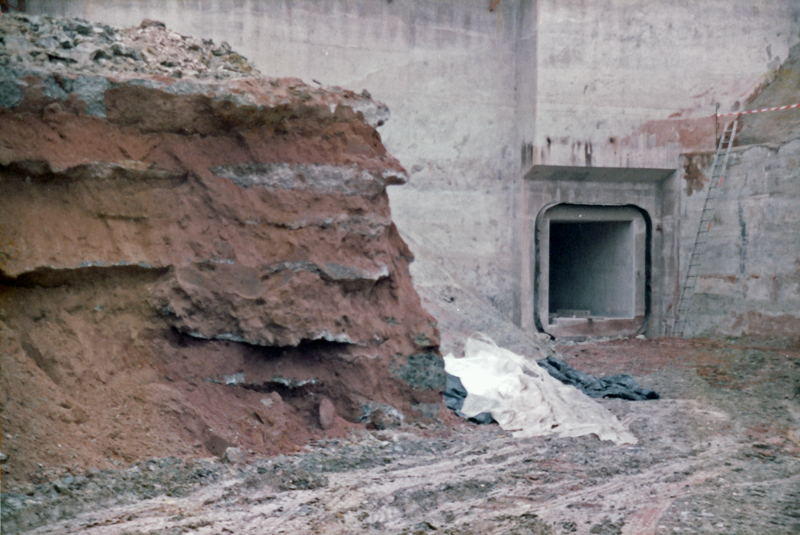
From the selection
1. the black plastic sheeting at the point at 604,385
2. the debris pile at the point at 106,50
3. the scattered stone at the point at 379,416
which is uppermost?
the debris pile at the point at 106,50

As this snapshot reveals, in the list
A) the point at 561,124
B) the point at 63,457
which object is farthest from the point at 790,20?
the point at 63,457

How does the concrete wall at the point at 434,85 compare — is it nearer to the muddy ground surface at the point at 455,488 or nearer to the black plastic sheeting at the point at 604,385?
the black plastic sheeting at the point at 604,385

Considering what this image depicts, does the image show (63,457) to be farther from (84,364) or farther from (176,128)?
(176,128)

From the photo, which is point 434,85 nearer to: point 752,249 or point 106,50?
point 752,249

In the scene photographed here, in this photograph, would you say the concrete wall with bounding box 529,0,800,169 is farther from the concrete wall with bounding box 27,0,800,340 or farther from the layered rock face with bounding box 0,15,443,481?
the layered rock face with bounding box 0,15,443,481

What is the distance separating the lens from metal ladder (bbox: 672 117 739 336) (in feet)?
40.3

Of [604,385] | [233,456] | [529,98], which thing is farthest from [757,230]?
[233,456]

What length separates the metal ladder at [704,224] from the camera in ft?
40.3

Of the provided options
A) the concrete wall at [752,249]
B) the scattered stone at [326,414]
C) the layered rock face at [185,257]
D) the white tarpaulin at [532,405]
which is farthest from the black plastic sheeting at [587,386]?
the concrete wall at [752,249]

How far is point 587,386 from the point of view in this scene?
8070 mm

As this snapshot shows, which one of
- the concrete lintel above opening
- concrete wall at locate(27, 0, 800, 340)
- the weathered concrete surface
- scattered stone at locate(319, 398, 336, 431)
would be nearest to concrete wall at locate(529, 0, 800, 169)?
concrete wall at locate(27, 0, 800, 340)

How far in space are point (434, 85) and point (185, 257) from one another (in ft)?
27.4

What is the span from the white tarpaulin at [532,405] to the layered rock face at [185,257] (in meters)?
0.86

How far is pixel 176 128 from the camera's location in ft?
16.7
